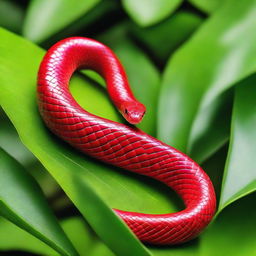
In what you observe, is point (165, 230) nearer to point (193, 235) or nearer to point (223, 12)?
point (193, 235)

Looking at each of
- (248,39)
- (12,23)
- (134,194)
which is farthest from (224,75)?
(12,23)

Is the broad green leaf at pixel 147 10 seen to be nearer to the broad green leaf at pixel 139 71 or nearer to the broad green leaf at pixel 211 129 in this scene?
the broad green leaf at pixel 139 71

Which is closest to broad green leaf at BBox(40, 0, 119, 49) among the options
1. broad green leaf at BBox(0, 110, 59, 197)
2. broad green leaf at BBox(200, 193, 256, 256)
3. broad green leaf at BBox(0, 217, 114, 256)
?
broad green leaf at BBox(0, 110, 59, 197)

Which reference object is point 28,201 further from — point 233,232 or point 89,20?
point 89,20

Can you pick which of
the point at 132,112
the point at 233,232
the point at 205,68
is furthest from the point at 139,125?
the point at 233,232

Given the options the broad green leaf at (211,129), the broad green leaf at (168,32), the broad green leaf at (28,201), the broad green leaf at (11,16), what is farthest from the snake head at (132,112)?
the broad green leaf at (11,16)

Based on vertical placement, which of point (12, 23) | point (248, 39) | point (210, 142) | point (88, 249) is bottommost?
point (88, 249)

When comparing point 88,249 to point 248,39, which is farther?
point 248,39
